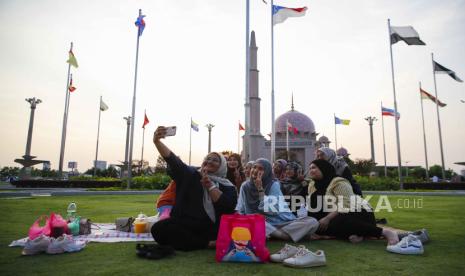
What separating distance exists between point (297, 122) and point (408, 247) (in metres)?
41.1

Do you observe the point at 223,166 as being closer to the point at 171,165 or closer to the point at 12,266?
the point at 171,165

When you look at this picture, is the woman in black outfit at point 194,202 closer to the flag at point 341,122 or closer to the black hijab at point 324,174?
the black hijab at point 324,174

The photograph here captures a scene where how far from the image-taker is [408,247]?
3.41 m

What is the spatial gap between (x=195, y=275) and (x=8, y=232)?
3.58m

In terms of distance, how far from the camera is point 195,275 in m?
2.56

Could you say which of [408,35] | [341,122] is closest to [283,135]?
[341,122]

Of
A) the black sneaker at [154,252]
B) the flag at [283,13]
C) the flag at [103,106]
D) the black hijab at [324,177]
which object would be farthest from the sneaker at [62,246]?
the flag at [103,106]

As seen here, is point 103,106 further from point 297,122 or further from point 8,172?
point 8,172

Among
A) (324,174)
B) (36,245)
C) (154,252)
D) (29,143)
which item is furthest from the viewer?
(29,143)

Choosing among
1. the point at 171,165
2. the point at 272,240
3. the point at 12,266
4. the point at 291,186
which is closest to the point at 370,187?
the point at 291,186

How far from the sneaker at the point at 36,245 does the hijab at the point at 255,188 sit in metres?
2.40

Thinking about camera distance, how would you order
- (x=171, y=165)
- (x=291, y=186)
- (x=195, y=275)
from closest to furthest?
(x=195, y=275), (x=171, y=165), (x=291, y=186)

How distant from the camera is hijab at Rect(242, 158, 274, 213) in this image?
13.9ft

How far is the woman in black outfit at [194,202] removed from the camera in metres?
3.48
